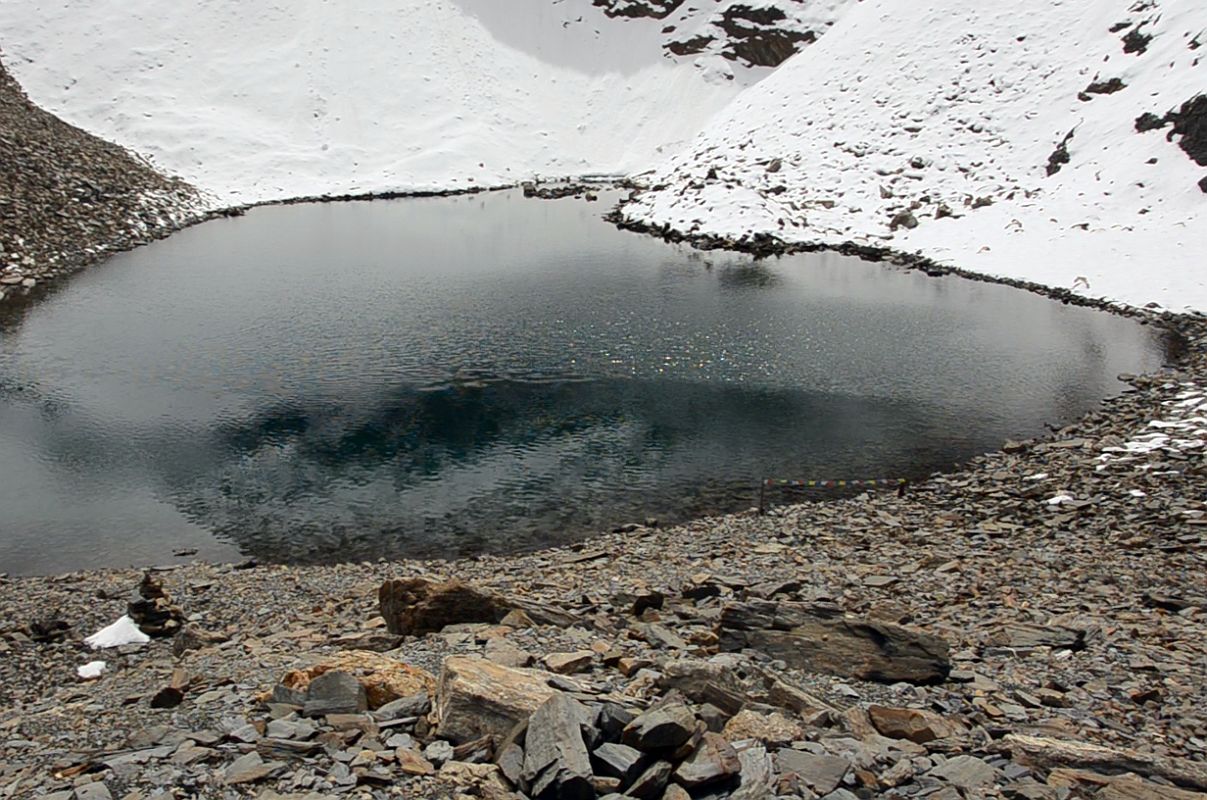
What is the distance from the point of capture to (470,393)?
1142 inches

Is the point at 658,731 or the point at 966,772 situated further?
the point at 966,772

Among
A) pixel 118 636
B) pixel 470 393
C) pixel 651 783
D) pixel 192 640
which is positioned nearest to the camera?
pixel 651 783

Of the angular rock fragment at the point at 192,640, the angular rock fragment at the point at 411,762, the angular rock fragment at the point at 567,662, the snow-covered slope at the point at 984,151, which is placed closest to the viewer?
the angular rock fragment at the point at 411,762

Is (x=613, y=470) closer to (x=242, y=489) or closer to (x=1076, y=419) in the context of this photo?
(x=242, y=489)

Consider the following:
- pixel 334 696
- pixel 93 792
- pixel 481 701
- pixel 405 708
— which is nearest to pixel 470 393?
pixel 334 696

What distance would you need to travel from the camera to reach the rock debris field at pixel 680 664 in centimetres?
838

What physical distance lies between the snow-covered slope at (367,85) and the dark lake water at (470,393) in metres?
28.3

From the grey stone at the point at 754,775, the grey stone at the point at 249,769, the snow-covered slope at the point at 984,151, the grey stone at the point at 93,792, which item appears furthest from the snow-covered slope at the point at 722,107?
the grey stone at the point at 93,792

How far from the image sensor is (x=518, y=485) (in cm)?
2317

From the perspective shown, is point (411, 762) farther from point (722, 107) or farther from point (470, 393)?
point (722, 107)

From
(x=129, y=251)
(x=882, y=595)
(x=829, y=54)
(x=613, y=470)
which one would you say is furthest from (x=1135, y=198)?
(x=129, y=251)

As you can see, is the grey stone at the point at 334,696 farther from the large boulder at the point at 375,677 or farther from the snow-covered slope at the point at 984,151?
the snow-covered slope at the point at 984,151

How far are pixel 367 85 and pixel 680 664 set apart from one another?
8396 centimetres

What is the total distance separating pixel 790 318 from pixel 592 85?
62.7 meters
